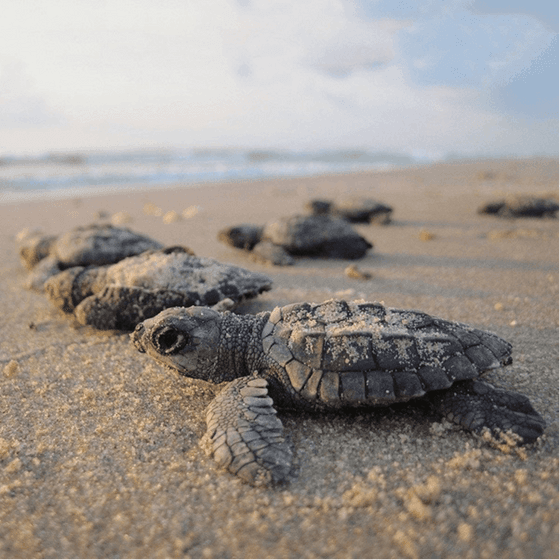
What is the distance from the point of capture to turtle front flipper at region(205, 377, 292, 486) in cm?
241

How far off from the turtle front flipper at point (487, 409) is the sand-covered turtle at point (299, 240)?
13.9 ft

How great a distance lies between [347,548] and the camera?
1.98 meters

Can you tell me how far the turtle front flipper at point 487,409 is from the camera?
2.64 meters

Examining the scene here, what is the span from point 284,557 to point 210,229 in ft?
26.8

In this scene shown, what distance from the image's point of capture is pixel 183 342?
3.00 metres

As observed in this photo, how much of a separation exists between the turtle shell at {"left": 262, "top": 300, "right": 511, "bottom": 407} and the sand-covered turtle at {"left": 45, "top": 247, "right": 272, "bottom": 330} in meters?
1.50

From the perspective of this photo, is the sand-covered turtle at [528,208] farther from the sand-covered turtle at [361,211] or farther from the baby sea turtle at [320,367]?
the baby sea turtle at [320,367]

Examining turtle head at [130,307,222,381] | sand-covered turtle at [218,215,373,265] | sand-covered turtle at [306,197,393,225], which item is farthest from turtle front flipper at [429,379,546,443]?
sand-covered turtle at [306,197,393,225]

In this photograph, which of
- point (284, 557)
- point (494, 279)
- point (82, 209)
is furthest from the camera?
point (82, 209)

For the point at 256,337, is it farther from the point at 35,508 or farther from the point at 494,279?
the point at 494,279

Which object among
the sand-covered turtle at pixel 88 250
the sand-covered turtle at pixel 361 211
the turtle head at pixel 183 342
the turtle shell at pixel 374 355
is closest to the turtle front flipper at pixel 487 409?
the turtle shell at pixel 374 355

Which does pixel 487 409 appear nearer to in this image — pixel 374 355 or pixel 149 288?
pixel 374 355

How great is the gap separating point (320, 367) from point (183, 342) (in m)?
0.95

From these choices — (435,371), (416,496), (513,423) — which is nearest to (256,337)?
(435,371)
